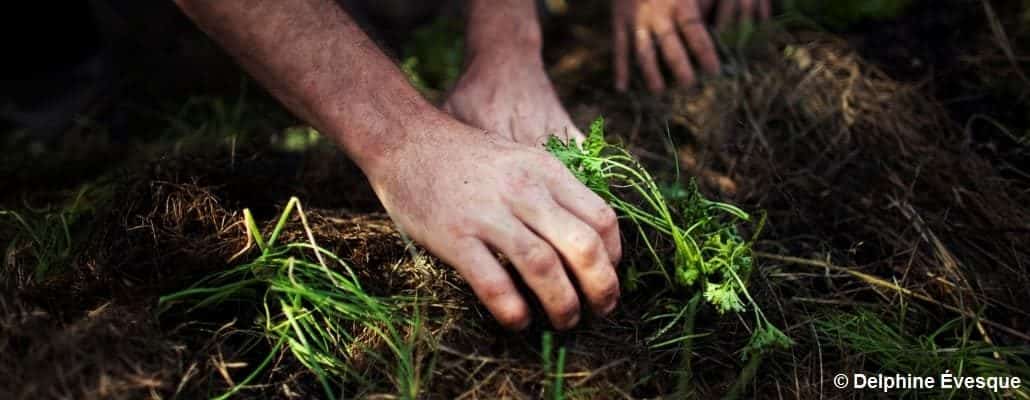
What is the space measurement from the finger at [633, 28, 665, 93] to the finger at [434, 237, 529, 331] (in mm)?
1574

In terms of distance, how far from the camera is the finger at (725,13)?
9.69 ft

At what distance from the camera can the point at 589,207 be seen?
156 centimetres

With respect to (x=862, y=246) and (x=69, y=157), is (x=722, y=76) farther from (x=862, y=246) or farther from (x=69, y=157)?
(x=69, y=157)

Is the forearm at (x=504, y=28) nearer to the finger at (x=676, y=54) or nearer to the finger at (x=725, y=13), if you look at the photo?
the finger at (x=676, y=54)

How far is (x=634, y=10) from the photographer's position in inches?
114

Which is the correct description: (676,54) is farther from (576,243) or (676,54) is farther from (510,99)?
(576,243)

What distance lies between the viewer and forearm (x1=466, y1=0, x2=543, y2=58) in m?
2.54

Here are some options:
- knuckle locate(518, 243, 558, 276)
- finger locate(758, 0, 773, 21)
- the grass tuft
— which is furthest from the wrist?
finger locate(758, 0, 773, 21)

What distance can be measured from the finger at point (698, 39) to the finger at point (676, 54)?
0.16ft

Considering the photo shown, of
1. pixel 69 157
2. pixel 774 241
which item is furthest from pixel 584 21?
pixel 69 157

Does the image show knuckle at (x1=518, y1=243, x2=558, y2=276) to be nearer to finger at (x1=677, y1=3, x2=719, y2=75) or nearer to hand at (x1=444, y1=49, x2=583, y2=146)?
hand at (x1=444, y1=49, x2=583, y2=146)

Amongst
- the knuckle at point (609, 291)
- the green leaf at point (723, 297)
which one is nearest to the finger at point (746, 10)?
the green leaf at point (723, 297)

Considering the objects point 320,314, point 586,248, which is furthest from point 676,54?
point 320,314

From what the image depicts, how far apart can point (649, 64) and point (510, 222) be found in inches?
61.8
